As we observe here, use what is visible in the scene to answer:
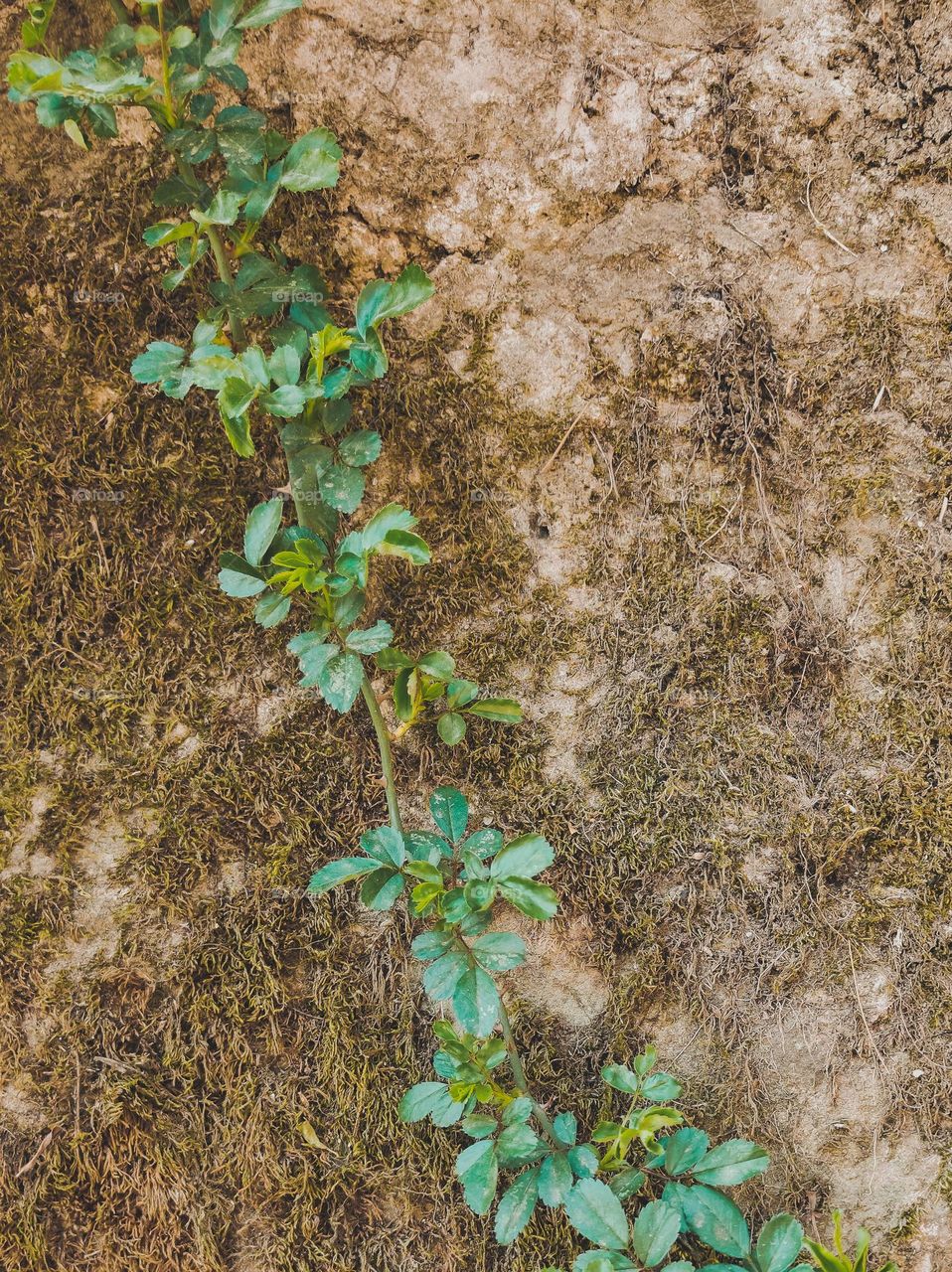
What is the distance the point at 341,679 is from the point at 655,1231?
3.00ft

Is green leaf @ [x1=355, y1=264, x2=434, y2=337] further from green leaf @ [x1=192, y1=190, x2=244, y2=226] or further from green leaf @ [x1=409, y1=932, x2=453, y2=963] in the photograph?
green leaf @ [x1=409, y1=932, x2=453, y2=963]

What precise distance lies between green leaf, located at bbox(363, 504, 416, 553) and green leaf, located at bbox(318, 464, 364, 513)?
0.07 meters

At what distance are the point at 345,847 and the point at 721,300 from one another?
112 centimetres

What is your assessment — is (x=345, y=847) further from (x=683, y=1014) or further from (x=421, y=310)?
(x=421, y=310)

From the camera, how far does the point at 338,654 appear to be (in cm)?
127

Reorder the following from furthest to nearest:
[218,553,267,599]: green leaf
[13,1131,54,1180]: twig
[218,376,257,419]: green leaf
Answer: [13,1131,54,1180]: twig, [218,553,267,599]: green leaf, [218,376,257,419]: green leaf

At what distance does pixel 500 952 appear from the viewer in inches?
48.7

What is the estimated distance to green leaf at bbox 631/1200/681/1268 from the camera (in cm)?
123

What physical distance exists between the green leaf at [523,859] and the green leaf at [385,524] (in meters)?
0.47

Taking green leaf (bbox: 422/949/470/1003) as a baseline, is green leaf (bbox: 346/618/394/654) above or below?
above

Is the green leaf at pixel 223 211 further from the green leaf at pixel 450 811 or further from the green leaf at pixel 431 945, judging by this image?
the green leaf at pixel 431 945

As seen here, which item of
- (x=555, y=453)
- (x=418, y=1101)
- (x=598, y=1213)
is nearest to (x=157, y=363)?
(x=555, y=453)

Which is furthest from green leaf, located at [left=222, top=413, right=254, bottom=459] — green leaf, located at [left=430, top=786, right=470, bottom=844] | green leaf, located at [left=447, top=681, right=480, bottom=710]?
green leaf, located at [left=430, top=786, right=470, bottom=844]

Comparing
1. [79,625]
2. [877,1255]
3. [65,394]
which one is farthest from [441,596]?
[877,1255]
